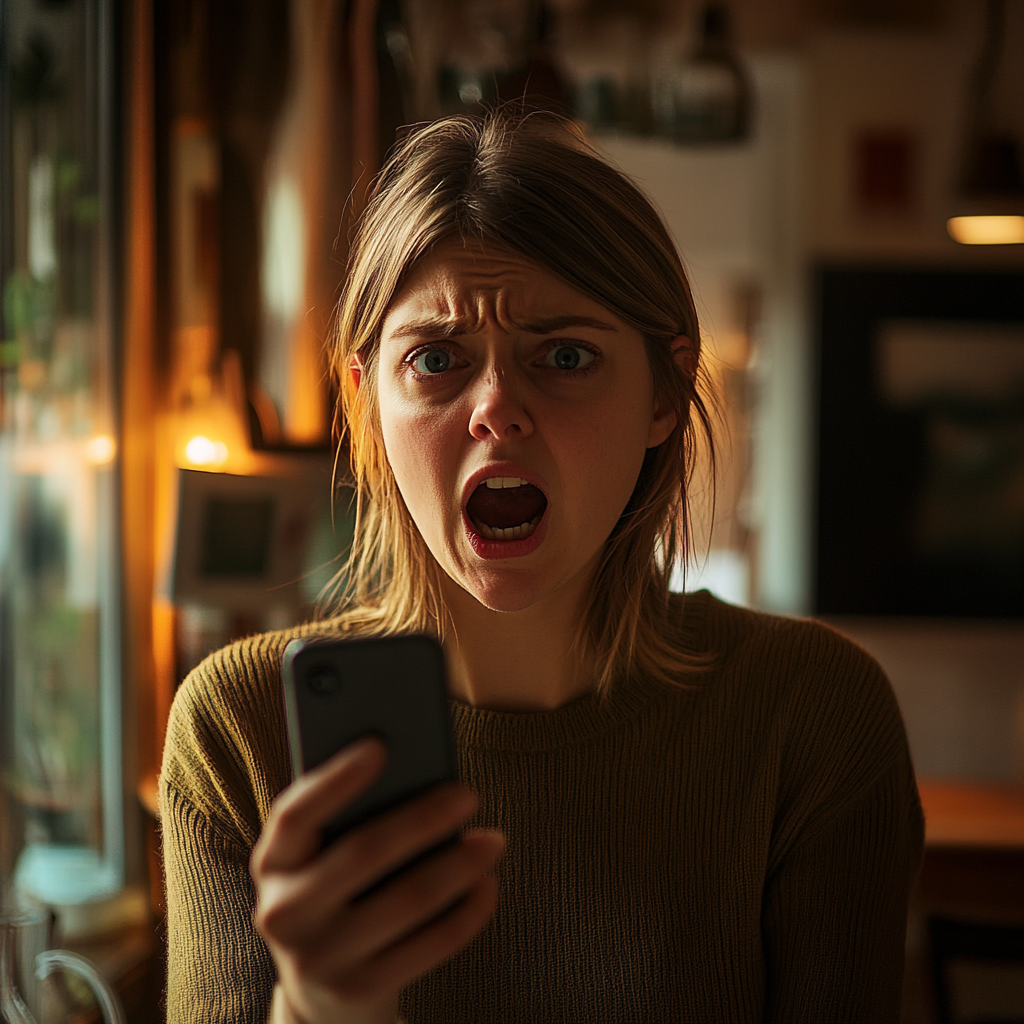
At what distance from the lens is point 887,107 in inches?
139

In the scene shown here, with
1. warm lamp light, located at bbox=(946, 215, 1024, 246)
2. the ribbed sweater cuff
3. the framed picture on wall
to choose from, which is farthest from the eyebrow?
the framed picture on wall

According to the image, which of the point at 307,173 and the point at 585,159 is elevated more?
the point at 307,173

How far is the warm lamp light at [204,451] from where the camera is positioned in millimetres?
2051

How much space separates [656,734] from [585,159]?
0.49 meters

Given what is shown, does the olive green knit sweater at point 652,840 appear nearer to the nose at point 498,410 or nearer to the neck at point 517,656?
the neck at point 517,656

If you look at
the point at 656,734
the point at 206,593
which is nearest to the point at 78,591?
the point at 206,593

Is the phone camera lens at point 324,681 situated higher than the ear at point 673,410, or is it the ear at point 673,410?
the ear at point 673,410

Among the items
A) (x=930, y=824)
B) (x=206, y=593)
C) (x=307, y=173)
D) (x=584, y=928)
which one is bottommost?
(x=930, y=824)

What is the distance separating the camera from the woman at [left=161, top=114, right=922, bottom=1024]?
0.78 m

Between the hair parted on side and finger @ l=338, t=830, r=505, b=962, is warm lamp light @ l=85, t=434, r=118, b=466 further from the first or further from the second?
finger @ l=338, t=830, r=505, b=962

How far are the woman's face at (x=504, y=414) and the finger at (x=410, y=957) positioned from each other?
0.87 ft

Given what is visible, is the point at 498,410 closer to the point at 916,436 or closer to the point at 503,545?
the point at 503,545

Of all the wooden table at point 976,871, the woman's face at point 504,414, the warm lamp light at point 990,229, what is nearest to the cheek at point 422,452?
the woman's face at point 504,414

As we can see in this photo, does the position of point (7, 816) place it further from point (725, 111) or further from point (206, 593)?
point (725, 111)
